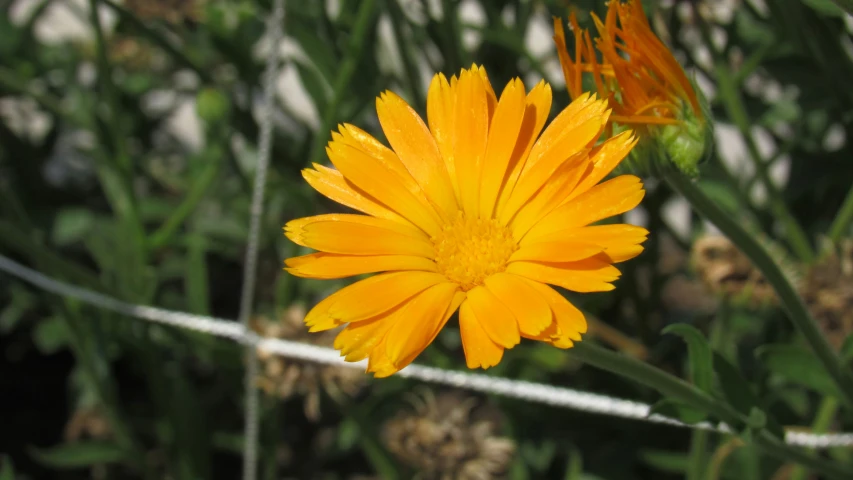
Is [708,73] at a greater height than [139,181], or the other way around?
[139,181]

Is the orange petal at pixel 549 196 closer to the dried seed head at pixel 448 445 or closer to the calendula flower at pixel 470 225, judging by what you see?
the calendula flower at pixel 470 225

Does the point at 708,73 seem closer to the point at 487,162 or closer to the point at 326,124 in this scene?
the point at 326,124

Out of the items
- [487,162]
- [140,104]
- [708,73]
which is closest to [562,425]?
[708,73]

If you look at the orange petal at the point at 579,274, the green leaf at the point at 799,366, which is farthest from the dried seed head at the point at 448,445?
the orange petal at the point at 579,274

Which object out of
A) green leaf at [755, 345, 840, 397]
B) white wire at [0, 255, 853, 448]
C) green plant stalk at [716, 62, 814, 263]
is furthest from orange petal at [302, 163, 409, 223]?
green plant stalk at [716, 62, 814, 263]

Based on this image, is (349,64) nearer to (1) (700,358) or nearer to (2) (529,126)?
(2) (529,126)

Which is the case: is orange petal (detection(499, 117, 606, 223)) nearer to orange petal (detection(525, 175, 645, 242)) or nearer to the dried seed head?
orange petal (detection(525, 175, 645, 242))
